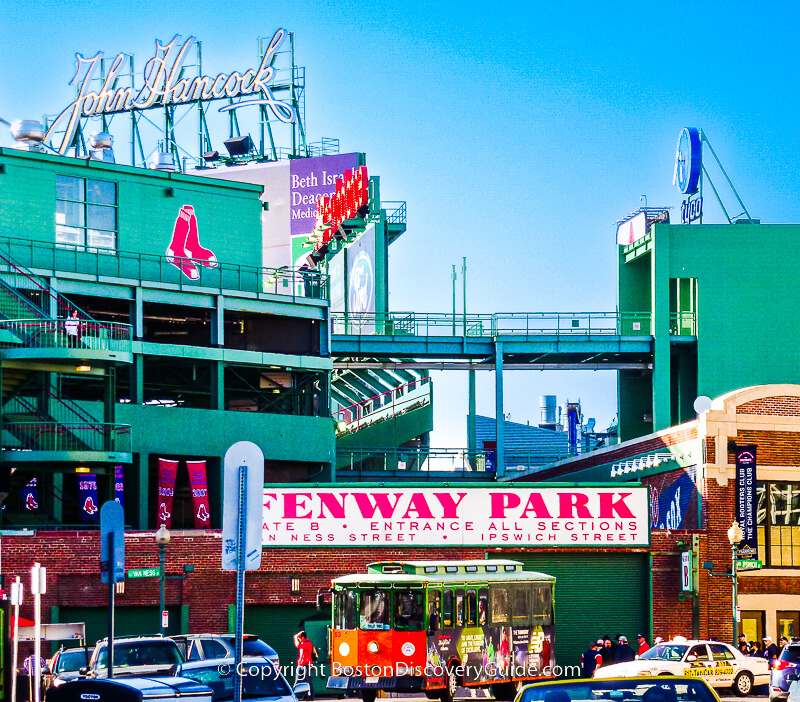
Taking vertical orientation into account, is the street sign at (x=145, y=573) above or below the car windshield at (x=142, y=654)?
above

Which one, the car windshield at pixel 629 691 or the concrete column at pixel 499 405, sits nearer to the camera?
the car windshield at pixel 629 691

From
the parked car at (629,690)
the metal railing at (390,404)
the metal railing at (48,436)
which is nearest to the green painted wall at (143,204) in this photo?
the metal railing at (48,436)

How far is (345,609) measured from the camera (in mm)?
29656

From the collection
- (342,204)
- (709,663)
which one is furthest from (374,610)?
(342,204)

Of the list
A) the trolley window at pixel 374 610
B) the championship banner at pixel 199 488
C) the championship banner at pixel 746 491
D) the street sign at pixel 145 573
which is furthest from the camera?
the championship banner at pixel 199 488

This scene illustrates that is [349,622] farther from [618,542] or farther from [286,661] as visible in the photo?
[618,542]

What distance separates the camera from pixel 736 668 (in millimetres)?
34531

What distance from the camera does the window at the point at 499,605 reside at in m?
29.9

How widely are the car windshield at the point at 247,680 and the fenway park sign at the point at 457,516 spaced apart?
16485 millimetres

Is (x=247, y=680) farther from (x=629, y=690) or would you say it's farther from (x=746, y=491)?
(x=746, y=491)

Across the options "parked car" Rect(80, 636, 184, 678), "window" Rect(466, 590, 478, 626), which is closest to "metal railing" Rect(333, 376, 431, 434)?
"window" Rect(466, 590, 478, 626)

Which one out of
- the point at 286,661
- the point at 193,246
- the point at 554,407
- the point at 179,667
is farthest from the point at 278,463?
the point at 554,407

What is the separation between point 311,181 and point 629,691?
7916 cm

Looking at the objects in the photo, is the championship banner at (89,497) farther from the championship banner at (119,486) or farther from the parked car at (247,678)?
the parked car at (247,678)
